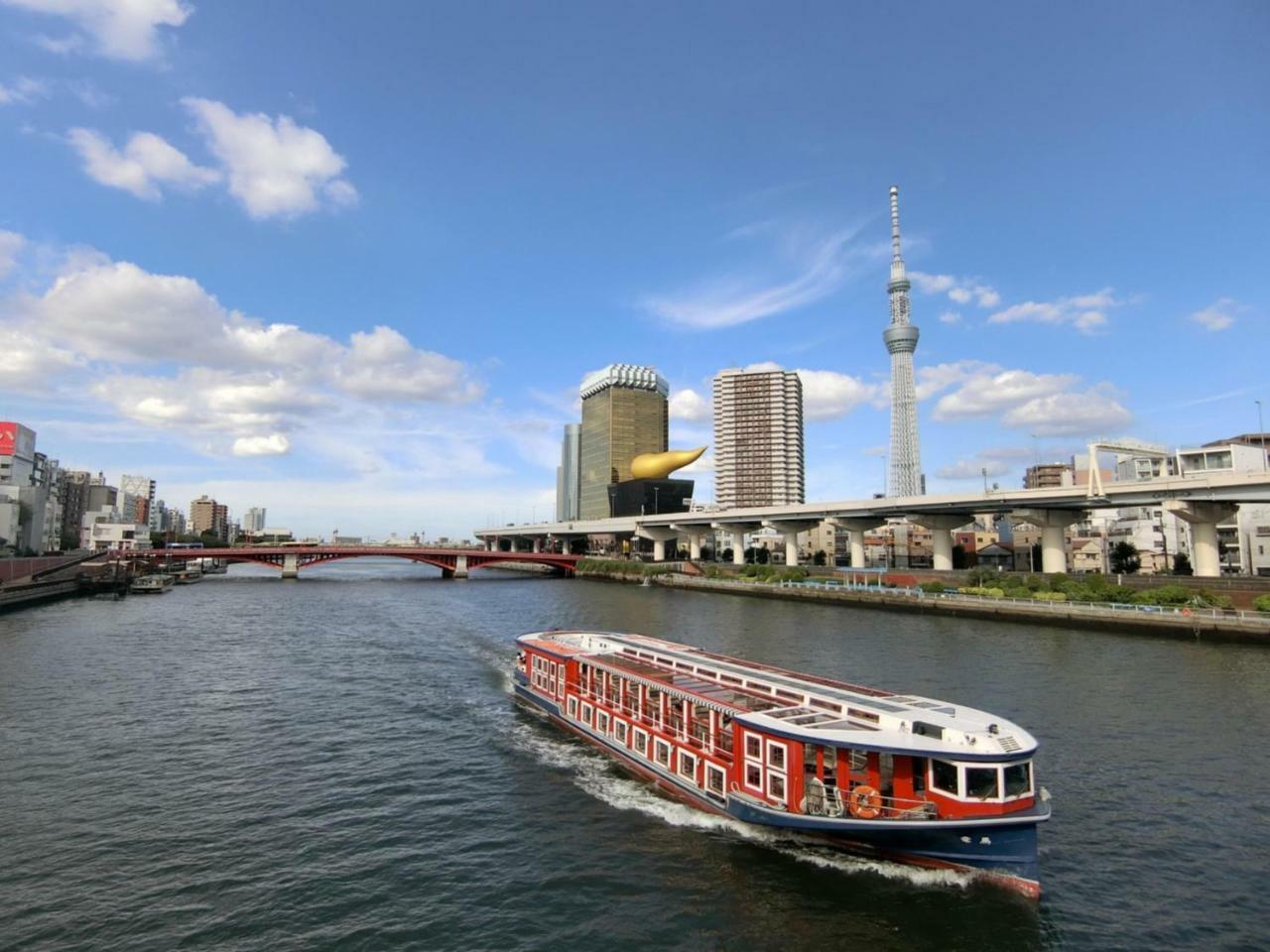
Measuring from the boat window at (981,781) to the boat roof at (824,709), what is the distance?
1.54 ft

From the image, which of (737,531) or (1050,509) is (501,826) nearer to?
(1050,509)

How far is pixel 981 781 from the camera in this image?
16391mm

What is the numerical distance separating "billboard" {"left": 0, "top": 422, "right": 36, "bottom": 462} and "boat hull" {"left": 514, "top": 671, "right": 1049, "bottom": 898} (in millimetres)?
163656

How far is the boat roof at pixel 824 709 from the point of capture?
16.8 metres

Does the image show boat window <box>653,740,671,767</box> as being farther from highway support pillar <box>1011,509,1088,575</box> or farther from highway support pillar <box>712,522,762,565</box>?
highway support pillar <box>712,522,762,565</box>

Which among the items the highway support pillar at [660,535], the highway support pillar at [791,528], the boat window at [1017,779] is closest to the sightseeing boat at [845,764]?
the boat window at [1017,779]

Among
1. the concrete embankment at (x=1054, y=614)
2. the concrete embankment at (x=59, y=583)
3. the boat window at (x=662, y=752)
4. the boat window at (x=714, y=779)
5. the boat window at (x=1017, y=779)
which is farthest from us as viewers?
the concrete embankment at (x=59, y=583)

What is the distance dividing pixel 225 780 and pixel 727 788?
17.0m

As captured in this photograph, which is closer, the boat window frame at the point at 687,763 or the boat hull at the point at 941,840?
the boat hull at the point at 941,840

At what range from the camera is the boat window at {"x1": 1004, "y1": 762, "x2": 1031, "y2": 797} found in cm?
1625

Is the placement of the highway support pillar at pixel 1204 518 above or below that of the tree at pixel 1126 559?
above

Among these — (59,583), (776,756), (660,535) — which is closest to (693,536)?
(660,535)

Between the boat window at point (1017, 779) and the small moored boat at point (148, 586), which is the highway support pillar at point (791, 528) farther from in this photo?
the boat window at point (1017, 779)

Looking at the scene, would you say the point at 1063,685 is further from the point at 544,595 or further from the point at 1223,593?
the point at 544,595
